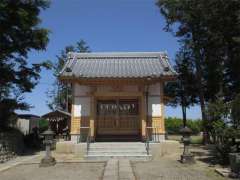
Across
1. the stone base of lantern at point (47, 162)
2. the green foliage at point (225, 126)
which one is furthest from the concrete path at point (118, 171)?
the green foliage at point (225, 126)

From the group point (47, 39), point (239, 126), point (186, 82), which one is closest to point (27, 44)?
point (47, 39)

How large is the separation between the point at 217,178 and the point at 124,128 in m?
8.08

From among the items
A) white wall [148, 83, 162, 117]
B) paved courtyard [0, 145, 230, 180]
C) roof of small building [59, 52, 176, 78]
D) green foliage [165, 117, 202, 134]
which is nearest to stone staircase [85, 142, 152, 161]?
paved courtyard [0, 145, 230, 180]

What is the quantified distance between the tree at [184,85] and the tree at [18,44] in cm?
1454

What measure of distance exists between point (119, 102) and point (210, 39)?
33.4 ft

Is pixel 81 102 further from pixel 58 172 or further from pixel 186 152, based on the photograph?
pixel 186 152

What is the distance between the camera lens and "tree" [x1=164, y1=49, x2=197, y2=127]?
2831 cm

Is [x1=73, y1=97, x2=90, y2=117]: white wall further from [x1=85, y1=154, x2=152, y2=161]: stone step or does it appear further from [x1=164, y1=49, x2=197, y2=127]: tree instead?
[x1=164, y1=49, x2=197, y2=127]: tree

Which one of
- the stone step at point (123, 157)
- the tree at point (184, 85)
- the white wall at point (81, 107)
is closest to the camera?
the stone step at point (123, 157)

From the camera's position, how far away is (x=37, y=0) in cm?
1603

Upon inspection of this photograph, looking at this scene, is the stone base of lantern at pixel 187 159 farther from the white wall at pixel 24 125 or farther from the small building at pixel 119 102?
the white wall at pixel 24 125

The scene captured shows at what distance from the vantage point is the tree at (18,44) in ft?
50.3

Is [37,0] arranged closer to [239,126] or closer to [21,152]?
[21,152]

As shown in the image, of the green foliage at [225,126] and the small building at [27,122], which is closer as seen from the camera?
the green foliage at [225,126]
